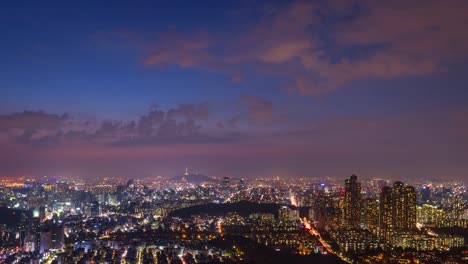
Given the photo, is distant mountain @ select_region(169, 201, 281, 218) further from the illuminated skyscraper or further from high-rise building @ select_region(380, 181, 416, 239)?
high-rise building @ select_region(380, 181, 416, 239)

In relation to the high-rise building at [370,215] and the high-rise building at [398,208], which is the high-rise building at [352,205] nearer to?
the high-rise building at [370,215]

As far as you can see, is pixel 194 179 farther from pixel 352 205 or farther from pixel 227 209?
pixel 352 205

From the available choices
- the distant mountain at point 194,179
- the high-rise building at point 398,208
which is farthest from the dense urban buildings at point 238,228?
the distant mountain at point 194,179

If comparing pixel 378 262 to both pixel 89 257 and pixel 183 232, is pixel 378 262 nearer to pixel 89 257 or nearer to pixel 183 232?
pixel 89 257

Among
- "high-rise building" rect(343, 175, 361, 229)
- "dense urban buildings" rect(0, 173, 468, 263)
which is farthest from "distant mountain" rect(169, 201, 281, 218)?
"high-rise building" rect(343, 175, 361, 229)

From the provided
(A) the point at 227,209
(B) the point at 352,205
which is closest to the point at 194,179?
(A) the point at 227,209

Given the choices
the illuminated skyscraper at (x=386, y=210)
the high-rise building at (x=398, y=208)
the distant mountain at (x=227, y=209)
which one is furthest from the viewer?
the distant mountain at (x=227, y=209)
